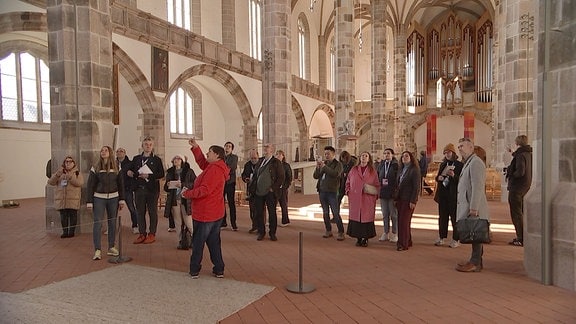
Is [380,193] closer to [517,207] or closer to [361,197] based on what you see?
[361,197]

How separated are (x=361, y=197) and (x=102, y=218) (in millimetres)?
3609

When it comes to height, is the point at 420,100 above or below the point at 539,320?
above

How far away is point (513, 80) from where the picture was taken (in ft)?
35.0

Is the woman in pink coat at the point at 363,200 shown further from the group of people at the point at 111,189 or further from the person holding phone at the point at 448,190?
the group of people at the point at 111,189

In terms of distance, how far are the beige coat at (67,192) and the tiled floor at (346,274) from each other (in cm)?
56

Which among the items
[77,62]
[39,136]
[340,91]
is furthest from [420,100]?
[77,62]

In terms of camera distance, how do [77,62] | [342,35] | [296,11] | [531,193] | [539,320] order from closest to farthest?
[539,320] → [531,193] → [77,62] → [342,35] → [296,11]

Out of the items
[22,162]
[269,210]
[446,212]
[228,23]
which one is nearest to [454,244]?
[446,212]

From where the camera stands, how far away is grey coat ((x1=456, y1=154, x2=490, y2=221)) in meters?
4.96

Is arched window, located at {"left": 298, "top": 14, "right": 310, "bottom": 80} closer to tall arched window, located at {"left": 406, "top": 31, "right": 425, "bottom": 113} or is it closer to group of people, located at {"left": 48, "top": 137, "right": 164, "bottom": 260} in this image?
tall arched window, located at {"left": 406, "top": 31, "right": 425, "bottom": 113}

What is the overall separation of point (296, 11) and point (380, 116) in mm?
8389

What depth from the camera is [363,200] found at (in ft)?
21.8

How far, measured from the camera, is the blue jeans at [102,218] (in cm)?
570

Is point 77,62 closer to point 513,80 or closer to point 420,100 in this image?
point 513,80
